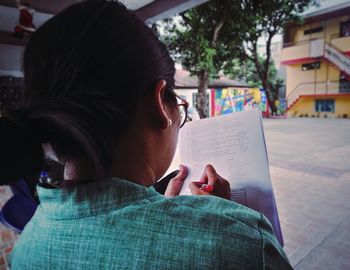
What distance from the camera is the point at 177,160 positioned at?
3.35 ft

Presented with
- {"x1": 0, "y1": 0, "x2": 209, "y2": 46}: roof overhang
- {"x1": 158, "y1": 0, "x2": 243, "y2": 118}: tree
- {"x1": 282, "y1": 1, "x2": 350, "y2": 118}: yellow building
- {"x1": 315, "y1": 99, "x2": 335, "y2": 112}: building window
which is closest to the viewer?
{"x1": 0, "y1": 0, "x2": 209, "y2": 46}: roof overhang

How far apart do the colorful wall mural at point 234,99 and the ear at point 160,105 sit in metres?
15.0

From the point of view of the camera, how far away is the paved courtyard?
216 cm

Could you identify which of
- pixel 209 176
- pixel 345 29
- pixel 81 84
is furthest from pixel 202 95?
pixel 345 29

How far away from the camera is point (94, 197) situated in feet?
1.64

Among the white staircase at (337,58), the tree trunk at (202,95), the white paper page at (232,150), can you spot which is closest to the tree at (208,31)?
the tree trunk at (202,95)

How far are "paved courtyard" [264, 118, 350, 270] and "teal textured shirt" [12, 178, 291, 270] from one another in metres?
1.90

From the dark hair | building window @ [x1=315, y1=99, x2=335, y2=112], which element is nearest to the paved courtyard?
the dark hair

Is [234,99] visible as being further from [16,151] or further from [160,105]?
[16,151]

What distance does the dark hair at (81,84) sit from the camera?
49 centimetres

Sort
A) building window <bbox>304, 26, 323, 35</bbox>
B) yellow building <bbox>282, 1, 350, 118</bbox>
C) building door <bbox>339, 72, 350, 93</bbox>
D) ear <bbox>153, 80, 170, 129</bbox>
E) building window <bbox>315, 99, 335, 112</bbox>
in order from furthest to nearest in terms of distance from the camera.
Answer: building window <bbox>304, 26, 323, 35</bbox> → building window <bbox>315, 99, 335, 112</bbox> → yellow building <bbox>282, 1, 350, 118</bbox> → building door <bbox>339, 72, 350, 93</bbox> → ear <bbox>153, 80, 170, 129</bbox>

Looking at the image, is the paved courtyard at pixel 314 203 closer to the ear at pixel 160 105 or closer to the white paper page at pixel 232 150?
the white paper page at pixel 232 150

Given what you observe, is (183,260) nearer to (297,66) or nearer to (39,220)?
(39,220)

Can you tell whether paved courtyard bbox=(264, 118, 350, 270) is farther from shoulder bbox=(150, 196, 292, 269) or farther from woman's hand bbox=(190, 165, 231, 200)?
shoulder bbox=(150, 196, 292, 269)
